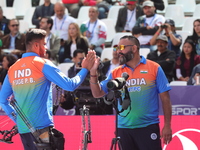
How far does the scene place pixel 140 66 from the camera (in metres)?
5.91

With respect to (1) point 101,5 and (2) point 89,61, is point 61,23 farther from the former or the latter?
(2) point 89,61

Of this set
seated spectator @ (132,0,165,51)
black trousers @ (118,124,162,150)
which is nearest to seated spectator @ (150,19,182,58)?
seated spectator @ (132,0,165,51)

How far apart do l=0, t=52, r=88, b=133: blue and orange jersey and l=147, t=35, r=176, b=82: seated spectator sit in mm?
4658

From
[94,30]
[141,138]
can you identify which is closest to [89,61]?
[141,138]

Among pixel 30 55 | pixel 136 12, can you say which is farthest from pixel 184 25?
pixel 30 55

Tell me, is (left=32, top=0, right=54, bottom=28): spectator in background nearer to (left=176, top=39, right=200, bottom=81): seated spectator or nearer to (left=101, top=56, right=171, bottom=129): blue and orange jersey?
(left=176, top=39, right=200, bottom=81): seated spectator

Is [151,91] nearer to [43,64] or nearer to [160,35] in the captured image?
[43,64]

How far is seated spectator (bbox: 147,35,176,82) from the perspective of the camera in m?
9.73

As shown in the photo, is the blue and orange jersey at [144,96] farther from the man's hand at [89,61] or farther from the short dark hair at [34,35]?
the short dark hair at [34,35]

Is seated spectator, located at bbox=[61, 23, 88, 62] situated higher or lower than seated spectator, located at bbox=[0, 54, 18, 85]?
higher

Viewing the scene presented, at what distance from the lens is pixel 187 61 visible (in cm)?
1021

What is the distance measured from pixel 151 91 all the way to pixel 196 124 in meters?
1.34

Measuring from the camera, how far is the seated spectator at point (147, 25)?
36.2ft

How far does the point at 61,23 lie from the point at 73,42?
1153mm
